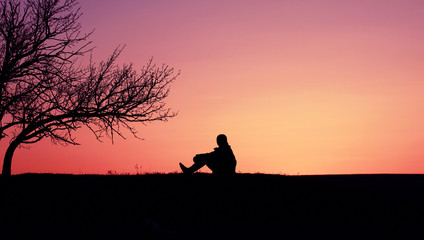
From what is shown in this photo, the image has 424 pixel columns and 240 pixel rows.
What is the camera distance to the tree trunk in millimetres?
20891

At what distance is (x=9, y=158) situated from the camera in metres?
21.2
